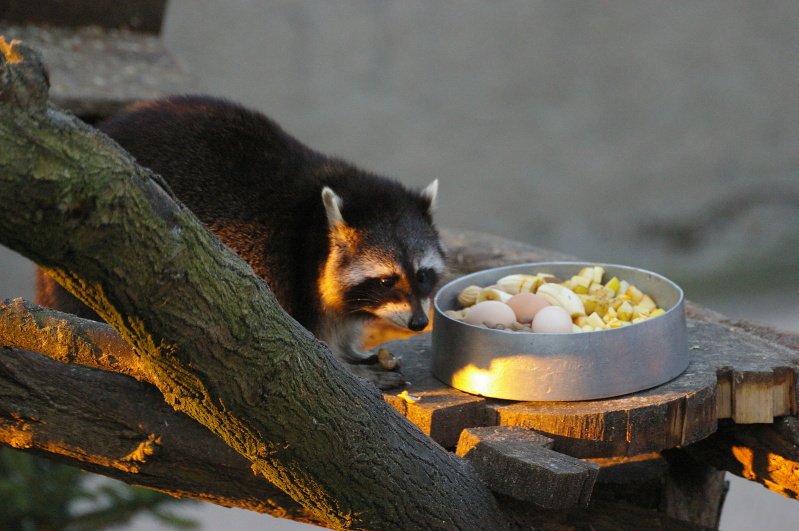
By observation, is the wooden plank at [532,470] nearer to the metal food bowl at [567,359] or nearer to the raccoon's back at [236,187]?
the metal food bowl at [567,359]

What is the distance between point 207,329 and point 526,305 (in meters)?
1.31

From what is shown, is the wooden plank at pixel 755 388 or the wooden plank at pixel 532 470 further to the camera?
the wooden plank at pixel 755 388

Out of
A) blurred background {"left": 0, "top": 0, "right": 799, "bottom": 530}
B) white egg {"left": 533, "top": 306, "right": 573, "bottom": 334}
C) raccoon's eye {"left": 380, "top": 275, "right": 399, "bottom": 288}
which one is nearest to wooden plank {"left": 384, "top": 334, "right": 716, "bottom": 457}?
white egg {"left": 533, "top": 306, "right": 573, "bottom": 334}

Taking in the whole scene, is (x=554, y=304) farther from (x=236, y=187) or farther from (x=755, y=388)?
(x=236, y=187)

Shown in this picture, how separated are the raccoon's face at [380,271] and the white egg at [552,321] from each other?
476mm

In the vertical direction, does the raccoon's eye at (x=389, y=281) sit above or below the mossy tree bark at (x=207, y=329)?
below

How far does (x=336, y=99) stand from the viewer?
7.58m

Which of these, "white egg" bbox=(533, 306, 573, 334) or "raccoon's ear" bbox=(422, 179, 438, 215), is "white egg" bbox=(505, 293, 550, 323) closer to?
"white egg" bbox=(533, 306, 573, 334)

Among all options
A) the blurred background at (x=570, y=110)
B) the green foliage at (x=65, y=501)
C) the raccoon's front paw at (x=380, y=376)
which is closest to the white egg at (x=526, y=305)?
the raccoon's front paw at (x=380, y=376)

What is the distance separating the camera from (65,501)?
4.48 m

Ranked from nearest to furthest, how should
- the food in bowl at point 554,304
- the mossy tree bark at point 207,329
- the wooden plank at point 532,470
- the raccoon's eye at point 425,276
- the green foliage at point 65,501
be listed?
1. the mossy tree bark at point 207,329
2. the wooden plank at point 532,470
3. the food in bowl at point 554,304
4. the raccoon's eye at point 425,276
5. the green foliage at point 65,501

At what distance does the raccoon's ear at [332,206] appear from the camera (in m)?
2.64

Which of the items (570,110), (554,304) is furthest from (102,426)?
(570,110)

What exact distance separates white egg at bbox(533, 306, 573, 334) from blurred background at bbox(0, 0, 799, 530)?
204 inches
